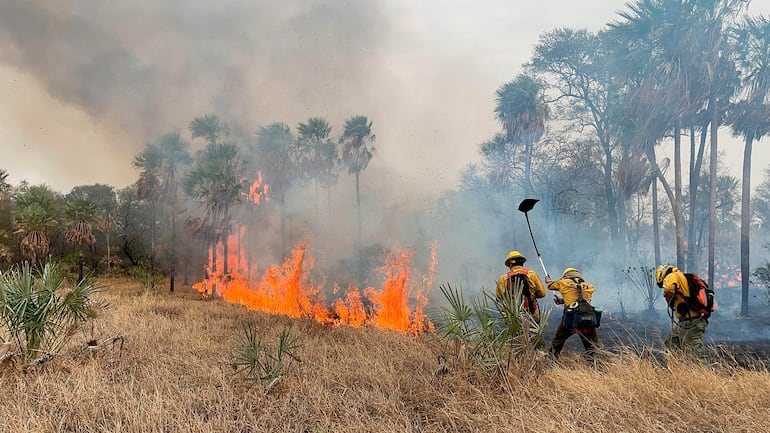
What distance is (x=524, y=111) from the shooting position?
25.7m

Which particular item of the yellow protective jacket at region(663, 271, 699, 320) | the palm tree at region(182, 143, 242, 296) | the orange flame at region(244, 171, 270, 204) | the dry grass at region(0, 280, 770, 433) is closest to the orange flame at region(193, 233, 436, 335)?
the palm tree at region(182, 143, 242, 296)

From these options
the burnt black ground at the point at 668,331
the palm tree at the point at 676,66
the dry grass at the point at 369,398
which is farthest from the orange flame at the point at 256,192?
the dry grass at the point at 369,398

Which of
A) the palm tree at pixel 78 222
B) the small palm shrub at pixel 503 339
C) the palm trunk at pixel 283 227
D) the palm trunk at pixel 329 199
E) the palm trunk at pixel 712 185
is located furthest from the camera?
the palm trunk at pixel 329 199

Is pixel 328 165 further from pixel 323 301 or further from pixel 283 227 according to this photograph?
pixel 323 301

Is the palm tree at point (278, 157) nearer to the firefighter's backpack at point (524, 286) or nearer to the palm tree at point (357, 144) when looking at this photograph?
the palm tree at point (357, 144)

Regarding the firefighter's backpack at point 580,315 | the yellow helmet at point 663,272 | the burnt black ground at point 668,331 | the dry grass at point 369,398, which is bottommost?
the burnt black ground at point 668,331

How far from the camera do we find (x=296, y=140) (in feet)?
119

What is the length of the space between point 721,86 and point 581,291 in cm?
1576

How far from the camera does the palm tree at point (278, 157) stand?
35125mm

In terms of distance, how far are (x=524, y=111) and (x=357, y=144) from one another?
15151 millimetres

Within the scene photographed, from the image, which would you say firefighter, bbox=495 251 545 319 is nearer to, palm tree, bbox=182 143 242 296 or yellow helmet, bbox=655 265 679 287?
yellow helmet, bbox=655 265 679 287


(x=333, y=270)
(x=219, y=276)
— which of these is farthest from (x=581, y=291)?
(x=219, y=276)

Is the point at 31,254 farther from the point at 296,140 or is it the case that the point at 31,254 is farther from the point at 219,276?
the point at 296,140

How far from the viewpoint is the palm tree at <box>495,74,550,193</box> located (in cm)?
2559
